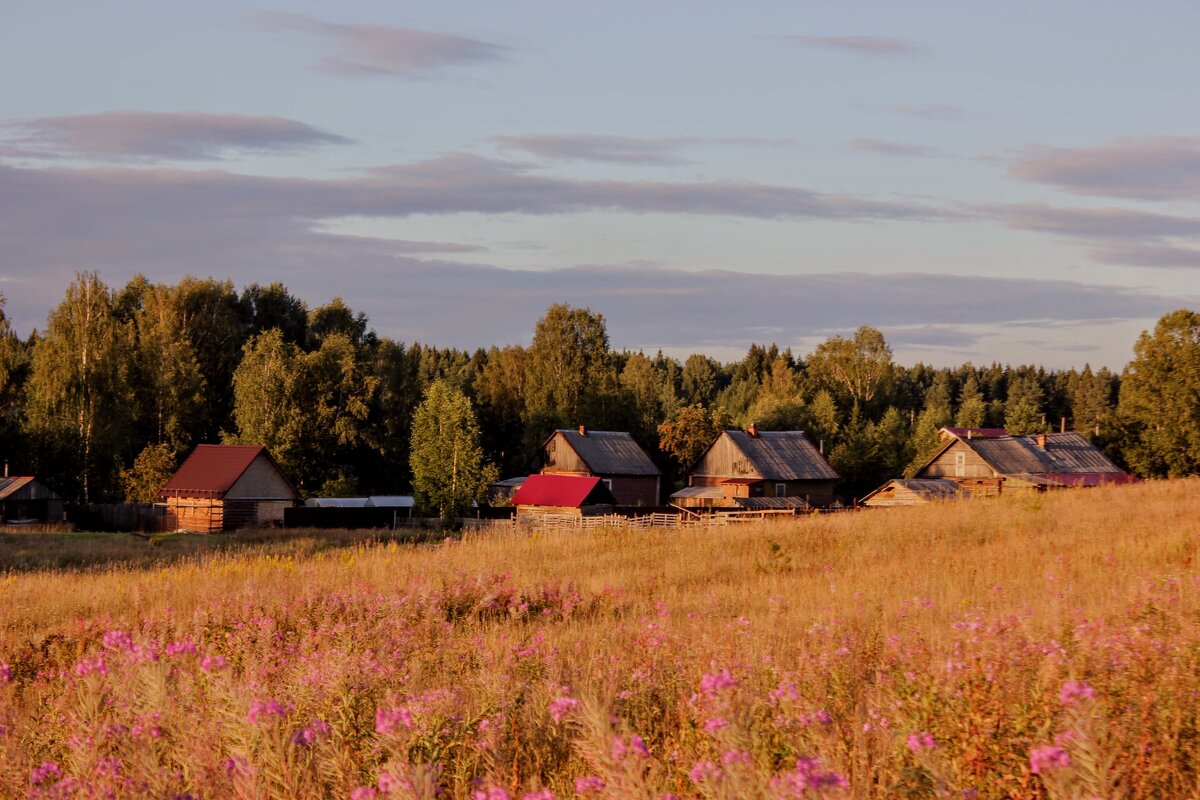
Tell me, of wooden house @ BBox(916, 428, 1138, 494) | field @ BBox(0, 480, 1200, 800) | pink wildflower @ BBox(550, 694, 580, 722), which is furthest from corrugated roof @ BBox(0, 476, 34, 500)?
pink wildflower @ BBox(550, 694, 580, 722)

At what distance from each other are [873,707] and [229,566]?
1433 cm

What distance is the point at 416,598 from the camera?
12.3 meters

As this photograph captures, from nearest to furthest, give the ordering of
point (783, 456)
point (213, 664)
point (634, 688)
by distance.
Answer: point (213, 664) < point (634, 688) < point (783, 456)

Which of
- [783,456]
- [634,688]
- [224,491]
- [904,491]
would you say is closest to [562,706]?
[634,688]

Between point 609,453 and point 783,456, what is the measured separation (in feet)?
38.2

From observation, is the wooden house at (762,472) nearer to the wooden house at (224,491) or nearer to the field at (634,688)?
the wooden house at (224,491)


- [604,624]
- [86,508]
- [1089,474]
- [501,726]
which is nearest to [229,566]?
[604,624]

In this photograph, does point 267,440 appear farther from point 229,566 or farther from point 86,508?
point 229,566

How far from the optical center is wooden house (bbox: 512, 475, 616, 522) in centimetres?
5759

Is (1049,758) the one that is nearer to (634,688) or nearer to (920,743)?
(920,743)

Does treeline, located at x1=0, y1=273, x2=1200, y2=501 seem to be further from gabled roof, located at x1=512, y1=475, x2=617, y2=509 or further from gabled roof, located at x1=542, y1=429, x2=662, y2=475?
gabled roof, located at x1=512, y1=475, x2=617, y2=509

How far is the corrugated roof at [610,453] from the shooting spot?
7000cm

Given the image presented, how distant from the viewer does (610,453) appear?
7144 cm

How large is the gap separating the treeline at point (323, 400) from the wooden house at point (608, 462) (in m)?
4.57
